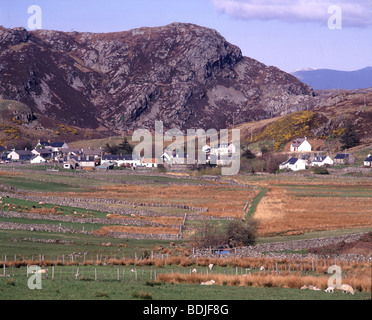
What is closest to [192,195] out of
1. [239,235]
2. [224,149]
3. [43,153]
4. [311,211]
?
[311,211]

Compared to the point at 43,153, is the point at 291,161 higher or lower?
lower

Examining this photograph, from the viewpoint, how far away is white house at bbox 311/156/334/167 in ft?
479

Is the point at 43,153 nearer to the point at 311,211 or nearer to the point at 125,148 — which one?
the point at 125,148

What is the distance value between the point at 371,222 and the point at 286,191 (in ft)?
117

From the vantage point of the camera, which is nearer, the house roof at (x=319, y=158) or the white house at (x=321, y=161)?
the white house at (x=321, y=161)

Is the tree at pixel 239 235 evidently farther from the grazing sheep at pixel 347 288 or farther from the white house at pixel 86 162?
the white house at pixel 86 162

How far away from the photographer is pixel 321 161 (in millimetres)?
147500

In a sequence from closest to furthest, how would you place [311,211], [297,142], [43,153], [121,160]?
1. [311,211]
2. [121,160]
3. [297,142]
4. [43,153]

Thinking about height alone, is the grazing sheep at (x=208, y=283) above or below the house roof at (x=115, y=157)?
below

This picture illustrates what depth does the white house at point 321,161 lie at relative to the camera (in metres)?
146
